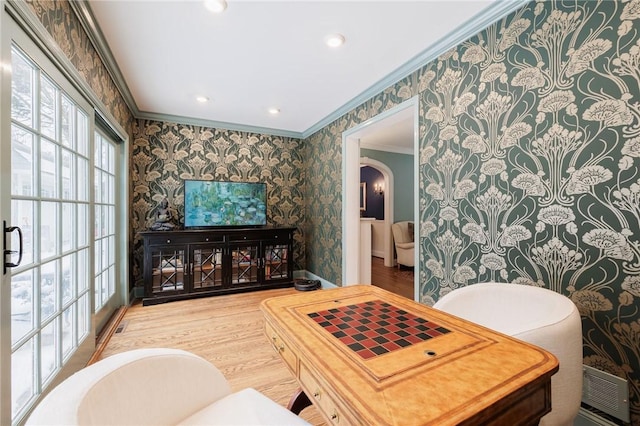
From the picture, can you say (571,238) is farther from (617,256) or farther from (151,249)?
(151,249)

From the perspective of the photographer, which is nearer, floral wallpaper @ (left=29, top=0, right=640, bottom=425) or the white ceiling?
floral wallpaper @ (left=29, top=0, right=640, bottom=425)

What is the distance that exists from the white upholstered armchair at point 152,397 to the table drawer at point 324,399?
0.53ft

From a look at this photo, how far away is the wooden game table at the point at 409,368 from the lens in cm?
60

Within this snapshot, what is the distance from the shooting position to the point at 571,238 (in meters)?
1.49

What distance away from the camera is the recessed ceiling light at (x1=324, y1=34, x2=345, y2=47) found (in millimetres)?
2100

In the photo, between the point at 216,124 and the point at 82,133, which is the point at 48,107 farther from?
the point at 216,124

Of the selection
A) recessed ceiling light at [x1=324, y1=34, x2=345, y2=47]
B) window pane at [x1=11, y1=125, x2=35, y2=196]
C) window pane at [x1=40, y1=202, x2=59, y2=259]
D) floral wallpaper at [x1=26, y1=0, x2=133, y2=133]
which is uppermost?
recessed ceiling light at [x1=324, y1=34, x2=345, y2=47]

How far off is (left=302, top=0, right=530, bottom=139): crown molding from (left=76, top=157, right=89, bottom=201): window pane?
8.69 ft

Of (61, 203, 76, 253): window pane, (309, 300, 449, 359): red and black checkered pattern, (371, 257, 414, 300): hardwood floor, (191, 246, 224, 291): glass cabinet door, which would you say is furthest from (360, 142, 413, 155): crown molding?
(309, 300, 449, 359): red and black checkered pattern

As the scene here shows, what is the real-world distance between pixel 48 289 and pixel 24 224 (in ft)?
1.45

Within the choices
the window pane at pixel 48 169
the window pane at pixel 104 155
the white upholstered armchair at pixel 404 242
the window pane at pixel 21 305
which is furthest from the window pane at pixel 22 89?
the white upholstered armchair at pixel 404 242

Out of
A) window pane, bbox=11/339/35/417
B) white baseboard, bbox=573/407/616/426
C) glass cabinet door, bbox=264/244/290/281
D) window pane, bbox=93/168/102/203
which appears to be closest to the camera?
window pane, bbox=11/339/35/417

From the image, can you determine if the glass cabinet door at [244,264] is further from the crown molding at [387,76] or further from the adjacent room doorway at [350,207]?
the crown molding at [387,76]

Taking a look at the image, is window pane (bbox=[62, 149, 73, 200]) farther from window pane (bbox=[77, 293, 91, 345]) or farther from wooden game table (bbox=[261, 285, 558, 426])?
wooden game table (bbox=[261, 285, 558, 426])
